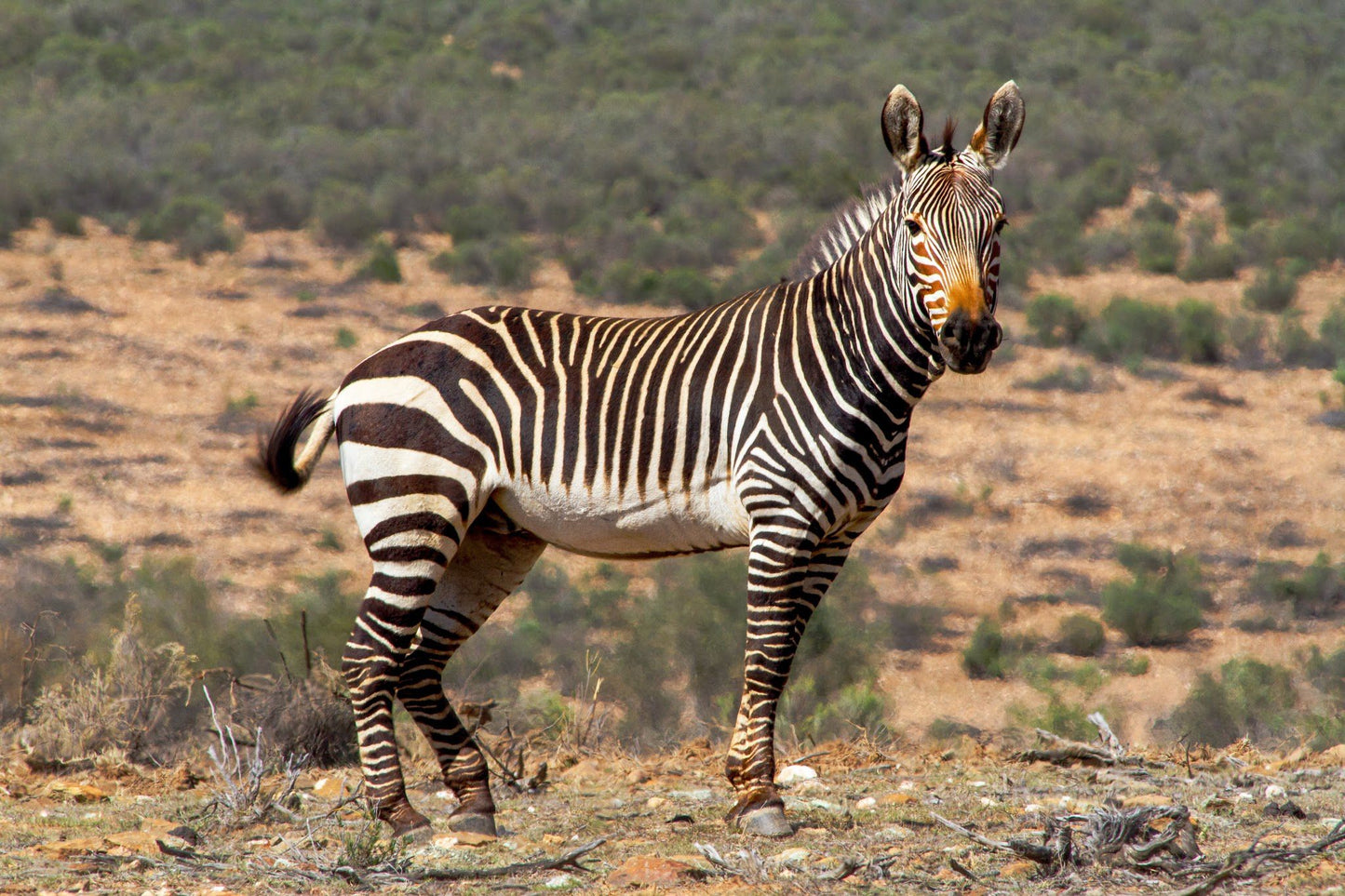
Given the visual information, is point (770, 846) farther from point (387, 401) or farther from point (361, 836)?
point (387, 401)

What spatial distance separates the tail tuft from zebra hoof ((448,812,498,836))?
181cm

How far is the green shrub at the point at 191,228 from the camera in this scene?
2144cm

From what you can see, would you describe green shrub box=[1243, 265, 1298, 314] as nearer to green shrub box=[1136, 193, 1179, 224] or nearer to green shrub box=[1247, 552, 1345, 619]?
green shrub box=[1136, 193, 1179, 224]

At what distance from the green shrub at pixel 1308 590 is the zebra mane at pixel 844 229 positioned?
9113 mm

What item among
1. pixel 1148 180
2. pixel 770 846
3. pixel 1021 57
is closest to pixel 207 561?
pixel 770 846

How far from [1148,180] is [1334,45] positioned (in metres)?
13.1

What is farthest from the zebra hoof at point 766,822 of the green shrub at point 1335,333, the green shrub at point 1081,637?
the green shrub at point 1335,333

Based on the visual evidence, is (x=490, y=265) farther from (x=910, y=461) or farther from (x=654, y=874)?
(x=654, y=874)

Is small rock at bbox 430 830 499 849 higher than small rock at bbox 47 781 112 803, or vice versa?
small rock at bbox 430 830 499 849

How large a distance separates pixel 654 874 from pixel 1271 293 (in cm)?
1964

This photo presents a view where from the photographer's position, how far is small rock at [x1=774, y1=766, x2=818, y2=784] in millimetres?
6734

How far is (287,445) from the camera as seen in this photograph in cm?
612

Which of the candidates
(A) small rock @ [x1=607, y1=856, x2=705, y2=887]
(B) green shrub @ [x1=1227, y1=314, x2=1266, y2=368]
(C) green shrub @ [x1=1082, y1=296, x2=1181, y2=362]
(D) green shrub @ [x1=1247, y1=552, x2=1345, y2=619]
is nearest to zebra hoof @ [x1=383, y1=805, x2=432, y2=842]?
(A) small rock @ [x1=607, y1=856, x2=705, y2=887]

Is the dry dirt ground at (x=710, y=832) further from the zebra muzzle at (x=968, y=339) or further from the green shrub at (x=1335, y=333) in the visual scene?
the green shrub at (x=1335, y=333)
